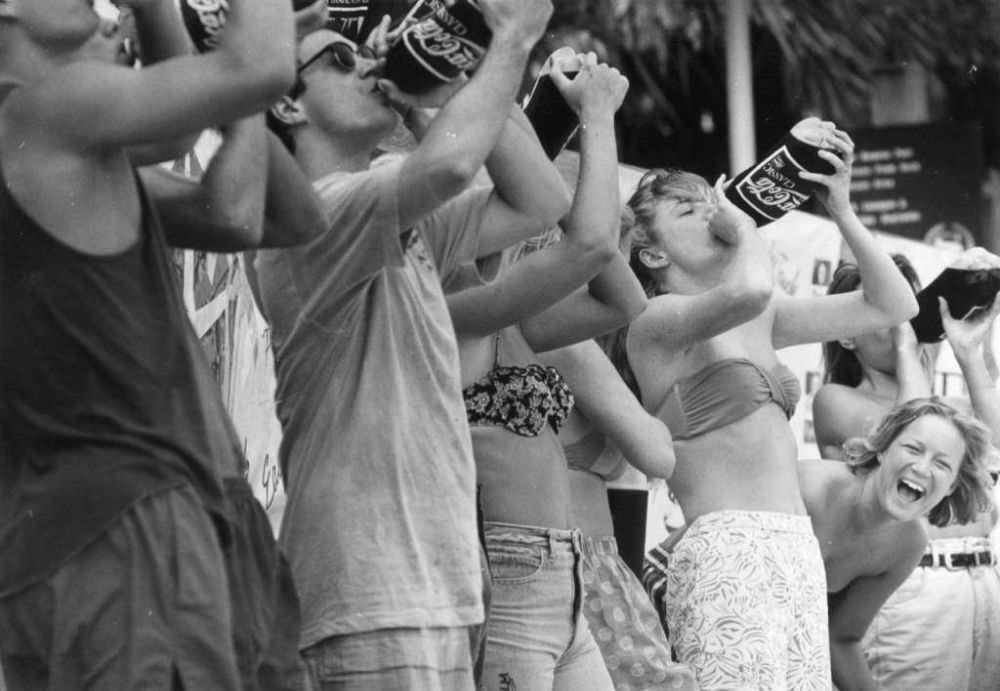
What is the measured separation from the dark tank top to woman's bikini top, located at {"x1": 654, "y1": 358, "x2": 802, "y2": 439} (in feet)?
→ 7.81

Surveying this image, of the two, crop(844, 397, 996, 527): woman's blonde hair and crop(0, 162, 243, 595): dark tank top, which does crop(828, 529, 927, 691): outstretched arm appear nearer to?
crop(844, 397, 996, 527): woman's blonde hair

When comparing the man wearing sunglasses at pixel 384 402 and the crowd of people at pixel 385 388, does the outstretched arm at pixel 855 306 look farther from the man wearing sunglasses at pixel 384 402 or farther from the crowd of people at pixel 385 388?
the man wearing sunglasses at pixel 384 402

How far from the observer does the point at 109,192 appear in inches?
107

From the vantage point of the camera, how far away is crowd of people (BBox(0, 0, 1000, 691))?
2656 mm

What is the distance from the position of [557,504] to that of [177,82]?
1.64 m

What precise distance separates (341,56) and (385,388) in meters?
0.66

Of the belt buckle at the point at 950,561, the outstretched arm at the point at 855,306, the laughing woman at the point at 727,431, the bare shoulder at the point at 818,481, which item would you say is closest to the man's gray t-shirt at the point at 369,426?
the laughing woman at the point at 727,431

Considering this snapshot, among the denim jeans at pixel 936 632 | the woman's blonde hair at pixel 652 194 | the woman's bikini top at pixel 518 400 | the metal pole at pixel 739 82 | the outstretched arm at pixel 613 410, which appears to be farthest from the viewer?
the metal pole at pixel 739 82

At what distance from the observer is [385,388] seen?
3314mm

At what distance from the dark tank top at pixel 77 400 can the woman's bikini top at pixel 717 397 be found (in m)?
2.38

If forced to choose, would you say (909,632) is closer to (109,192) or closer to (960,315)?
(960,315)

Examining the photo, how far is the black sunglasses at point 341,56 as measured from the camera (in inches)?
141

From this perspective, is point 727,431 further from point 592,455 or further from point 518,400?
point 518,400

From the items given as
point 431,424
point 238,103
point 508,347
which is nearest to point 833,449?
point 508,347
